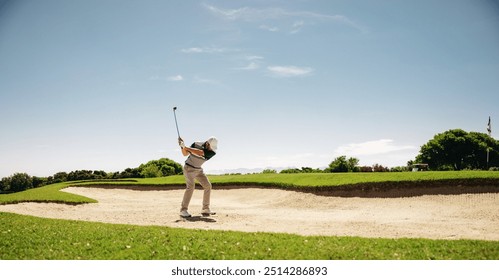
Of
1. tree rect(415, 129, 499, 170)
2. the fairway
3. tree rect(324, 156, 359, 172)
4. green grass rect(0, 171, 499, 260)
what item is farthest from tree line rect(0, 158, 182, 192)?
tree rect(415, 129, 499, 170)

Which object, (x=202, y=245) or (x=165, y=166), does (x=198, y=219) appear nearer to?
(x=202, y=245)

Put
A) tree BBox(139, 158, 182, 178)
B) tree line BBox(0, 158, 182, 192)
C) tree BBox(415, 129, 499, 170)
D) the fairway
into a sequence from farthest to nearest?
tree BBox(139, 158, 182, 178) < tree BBox(415, 129, 499, 170) < tree line BBox(0, 158, 182, 192) < the fairway

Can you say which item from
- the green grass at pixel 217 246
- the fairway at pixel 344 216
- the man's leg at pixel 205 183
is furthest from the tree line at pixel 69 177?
the green grass at pixel 217 246

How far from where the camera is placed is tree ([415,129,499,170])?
64125mm

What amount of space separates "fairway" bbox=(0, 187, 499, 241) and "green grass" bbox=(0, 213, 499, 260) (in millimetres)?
1548

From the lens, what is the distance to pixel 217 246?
7324 mm

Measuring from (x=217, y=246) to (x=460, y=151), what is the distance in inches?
2860

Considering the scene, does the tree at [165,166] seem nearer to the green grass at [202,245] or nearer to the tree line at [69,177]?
the tree line at [69,177]

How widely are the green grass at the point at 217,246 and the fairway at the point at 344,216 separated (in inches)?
61.0

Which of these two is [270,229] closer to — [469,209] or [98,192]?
[469,209]

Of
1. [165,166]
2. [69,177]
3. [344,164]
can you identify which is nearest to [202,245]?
[344,164]

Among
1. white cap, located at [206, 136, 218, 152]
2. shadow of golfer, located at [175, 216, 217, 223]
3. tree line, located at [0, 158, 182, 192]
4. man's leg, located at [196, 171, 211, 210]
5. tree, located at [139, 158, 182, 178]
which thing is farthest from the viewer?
tree, located at [139, 158, 182, 178]

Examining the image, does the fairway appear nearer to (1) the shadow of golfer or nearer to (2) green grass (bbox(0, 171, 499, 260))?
(1) the shadow of golfer

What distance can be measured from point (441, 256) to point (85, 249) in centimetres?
793
